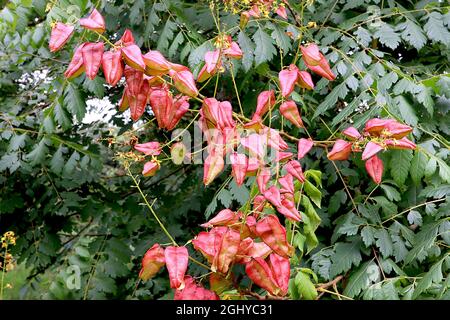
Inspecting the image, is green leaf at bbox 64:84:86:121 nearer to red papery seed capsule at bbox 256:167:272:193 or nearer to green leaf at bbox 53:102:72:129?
green leaf at bbox 53:102:72:129

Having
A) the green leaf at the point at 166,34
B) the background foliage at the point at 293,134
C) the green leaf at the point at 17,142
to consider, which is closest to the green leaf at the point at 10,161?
the background foliage at the point at 293,134

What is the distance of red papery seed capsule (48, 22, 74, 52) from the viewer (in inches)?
61.6

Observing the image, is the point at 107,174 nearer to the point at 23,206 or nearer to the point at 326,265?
the point at 23,206

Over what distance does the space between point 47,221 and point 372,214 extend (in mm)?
1744

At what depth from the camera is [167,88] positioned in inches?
60.1

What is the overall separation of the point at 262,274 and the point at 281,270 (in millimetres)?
46

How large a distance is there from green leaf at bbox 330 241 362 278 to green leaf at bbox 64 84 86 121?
1.11 m

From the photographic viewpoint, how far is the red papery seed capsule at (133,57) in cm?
142

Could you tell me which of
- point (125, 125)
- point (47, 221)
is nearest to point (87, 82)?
point (125, 125)

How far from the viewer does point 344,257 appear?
201cm

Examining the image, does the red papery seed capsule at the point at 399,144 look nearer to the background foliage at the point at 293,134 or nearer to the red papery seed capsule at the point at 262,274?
the background foliage at the point at 293,134

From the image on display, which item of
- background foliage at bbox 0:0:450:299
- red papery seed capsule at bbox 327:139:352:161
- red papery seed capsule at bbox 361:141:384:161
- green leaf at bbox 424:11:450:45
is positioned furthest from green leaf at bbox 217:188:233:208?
green leaf at bbox 424:11:450:45

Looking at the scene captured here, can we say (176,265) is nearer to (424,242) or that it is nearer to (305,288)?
(305,288)

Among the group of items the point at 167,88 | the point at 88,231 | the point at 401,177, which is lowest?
the point at 88,231
